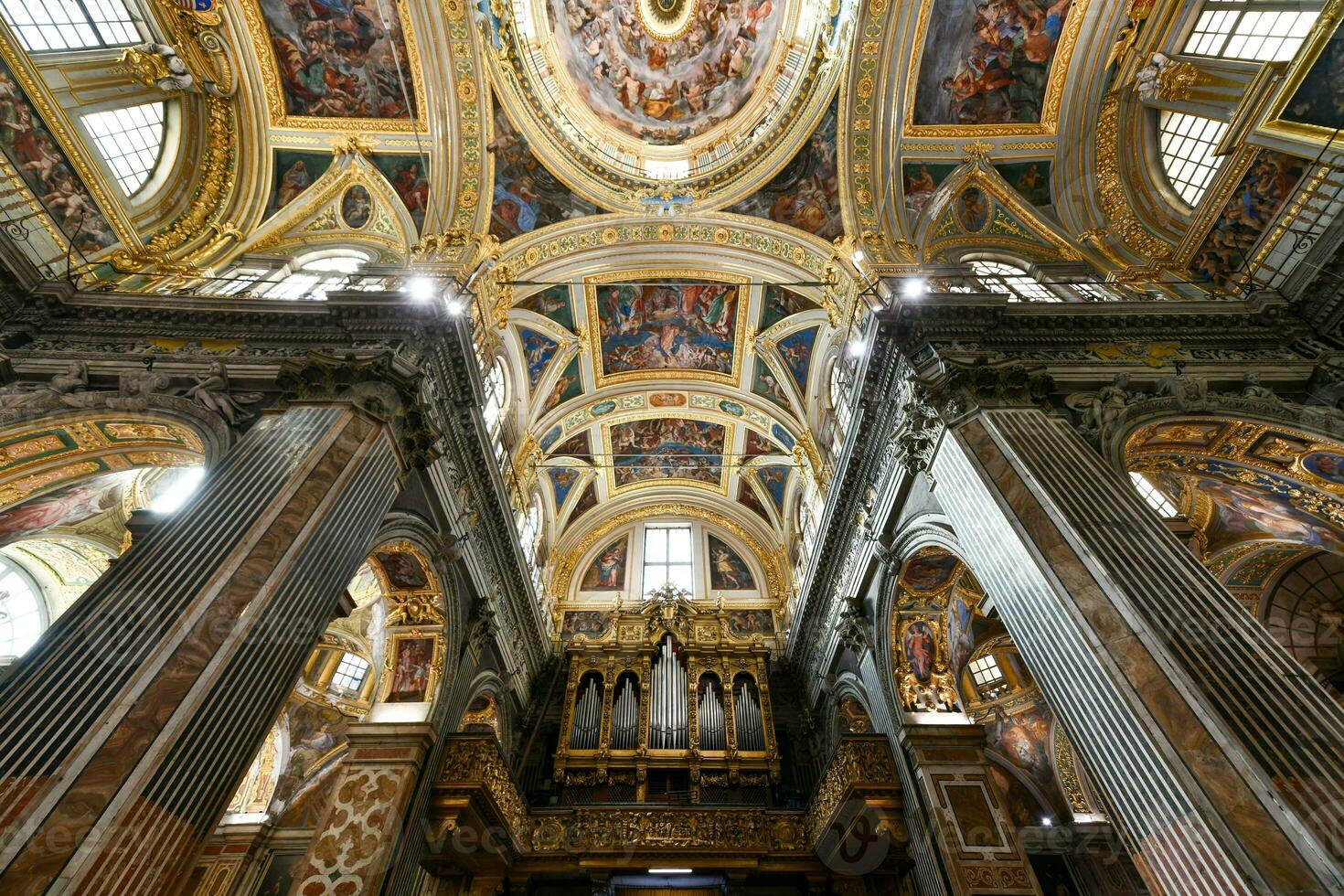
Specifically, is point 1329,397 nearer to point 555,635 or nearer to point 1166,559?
point 1166,559

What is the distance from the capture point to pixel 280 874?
38.3 ft

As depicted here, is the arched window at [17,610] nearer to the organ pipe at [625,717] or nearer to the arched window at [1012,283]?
the organ pipe at [625,717]

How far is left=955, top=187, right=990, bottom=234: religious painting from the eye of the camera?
43.7 feet

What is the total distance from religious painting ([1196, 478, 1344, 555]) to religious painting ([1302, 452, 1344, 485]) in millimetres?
718

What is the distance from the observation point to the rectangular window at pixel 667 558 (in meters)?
19.7

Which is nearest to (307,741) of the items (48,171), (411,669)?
(411,669)

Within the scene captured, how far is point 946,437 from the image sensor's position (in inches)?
320

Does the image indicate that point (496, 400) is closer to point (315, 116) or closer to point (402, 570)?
point (402, 570)

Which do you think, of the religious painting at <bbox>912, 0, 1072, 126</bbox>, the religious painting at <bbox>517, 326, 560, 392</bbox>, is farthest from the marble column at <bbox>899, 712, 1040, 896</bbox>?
the religious painting at <bbox>912, 0, 1072, 126</bbox>

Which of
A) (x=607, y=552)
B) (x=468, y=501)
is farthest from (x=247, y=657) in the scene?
(x=607, y=552)

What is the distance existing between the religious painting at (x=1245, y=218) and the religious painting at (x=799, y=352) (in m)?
7.44

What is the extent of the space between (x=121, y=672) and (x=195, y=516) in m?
1.80

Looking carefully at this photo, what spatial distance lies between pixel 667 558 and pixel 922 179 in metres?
13.4

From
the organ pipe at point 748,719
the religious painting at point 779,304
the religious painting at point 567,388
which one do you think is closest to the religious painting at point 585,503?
the religious painting at point 567,388
